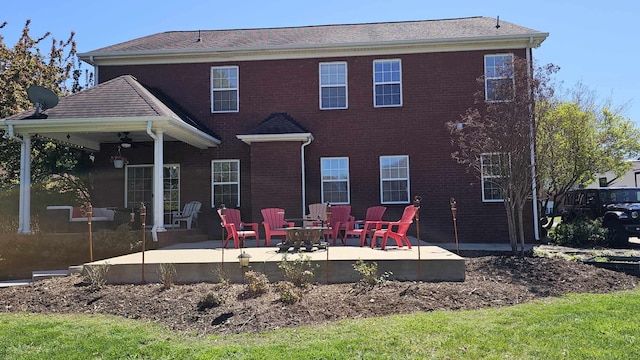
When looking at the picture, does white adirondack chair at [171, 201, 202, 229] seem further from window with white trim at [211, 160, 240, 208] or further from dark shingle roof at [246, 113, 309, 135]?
dark shingle roof at [246, 113, 309, 135]

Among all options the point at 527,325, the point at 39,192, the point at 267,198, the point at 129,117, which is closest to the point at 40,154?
the point at 39,192

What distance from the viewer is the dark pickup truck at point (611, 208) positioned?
42.7 ft

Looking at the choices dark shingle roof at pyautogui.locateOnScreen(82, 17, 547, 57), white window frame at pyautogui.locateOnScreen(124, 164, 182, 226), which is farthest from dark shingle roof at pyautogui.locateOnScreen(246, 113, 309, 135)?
white window frame at pyautogui.locateOnScreen(124, 164, 182, 226)

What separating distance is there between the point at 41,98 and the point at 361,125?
8.56m

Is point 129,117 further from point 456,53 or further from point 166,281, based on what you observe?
point 456,53

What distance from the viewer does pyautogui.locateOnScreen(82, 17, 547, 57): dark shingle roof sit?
45.8ft

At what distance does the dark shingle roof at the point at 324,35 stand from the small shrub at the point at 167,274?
861 centimetres

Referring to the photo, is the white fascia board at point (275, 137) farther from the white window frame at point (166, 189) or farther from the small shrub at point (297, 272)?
the small shrub at point (297, 272)

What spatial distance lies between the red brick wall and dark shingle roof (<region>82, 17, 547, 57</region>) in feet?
1.80

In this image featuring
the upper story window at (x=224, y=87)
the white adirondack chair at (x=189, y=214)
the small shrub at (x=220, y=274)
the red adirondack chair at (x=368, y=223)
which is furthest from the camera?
the upper story window at (x=224, y=87)

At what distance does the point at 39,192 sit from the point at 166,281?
1074cm

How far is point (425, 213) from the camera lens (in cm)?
1371

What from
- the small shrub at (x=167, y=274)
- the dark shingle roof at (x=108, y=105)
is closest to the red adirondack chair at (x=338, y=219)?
the small shrub at (x=167, y=274)

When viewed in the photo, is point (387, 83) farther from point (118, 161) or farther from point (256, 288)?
point (256, 288)
